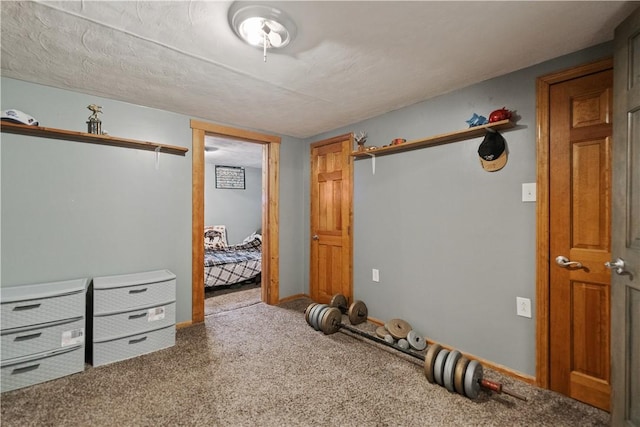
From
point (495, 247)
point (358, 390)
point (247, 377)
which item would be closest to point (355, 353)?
point (358, 390)

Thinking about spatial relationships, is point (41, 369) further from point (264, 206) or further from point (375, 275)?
point (375, 275)

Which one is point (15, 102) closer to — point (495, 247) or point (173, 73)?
point (173, 73)

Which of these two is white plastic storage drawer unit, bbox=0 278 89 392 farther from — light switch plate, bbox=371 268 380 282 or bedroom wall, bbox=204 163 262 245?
bedroom wall, bbox=204 163 262 245

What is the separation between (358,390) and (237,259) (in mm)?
3217

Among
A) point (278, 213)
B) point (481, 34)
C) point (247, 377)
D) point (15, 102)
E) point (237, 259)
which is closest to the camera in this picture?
point (481, 34)

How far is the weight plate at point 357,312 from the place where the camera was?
299 centimetres

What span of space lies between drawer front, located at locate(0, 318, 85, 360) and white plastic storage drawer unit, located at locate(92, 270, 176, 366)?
0.12 metres

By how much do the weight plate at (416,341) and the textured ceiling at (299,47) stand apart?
7.17 ft

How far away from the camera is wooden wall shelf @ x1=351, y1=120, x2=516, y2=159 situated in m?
2.04

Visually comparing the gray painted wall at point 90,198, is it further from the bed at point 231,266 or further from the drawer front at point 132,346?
the bed at point 231,266

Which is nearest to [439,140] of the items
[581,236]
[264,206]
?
[581,236]

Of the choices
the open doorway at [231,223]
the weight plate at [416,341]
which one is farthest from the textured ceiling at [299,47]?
the weight plate at [416,341]

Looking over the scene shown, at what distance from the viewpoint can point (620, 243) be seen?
1.37m

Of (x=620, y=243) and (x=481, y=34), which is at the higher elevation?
(x=481, y=34)
